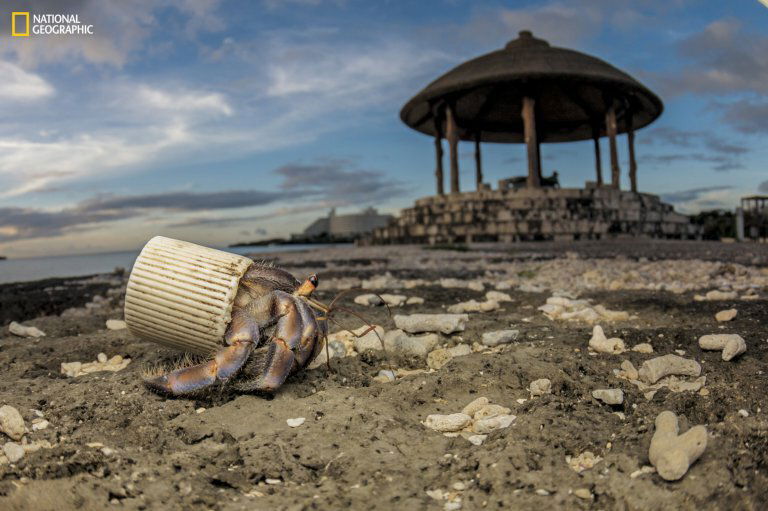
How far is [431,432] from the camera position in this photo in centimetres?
242

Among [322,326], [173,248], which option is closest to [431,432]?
[322,326]

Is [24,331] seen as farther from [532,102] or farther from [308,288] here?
[532,102]

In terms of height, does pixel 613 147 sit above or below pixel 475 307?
above

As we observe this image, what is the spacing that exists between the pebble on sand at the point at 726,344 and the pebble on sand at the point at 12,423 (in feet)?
11.2

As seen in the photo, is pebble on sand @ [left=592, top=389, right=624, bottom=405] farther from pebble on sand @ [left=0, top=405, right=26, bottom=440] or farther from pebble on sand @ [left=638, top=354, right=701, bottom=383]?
pebble on sand @ [left=0, top=405, right=26, bottom=440]

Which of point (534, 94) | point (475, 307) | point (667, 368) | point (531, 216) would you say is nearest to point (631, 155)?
point (534, 94)

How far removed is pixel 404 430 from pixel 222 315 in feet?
3.77

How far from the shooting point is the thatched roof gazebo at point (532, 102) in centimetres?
1889

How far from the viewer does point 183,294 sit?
9.80ft

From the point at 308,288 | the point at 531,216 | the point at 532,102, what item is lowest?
the point at 308,288

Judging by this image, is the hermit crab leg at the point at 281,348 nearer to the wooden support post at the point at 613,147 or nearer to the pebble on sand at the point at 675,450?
the pebble on sand at the point at 675,450

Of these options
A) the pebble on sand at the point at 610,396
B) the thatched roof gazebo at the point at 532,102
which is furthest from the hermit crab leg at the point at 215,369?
the thatched roof gazebo at the point at 532,102

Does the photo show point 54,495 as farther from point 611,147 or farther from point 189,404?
point 611,147

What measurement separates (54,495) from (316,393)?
1225 millimetres
